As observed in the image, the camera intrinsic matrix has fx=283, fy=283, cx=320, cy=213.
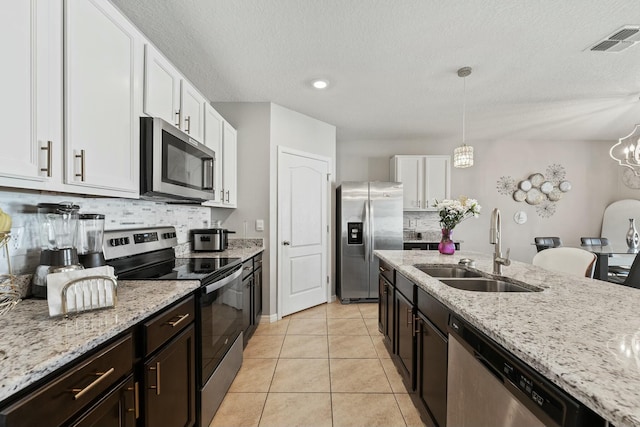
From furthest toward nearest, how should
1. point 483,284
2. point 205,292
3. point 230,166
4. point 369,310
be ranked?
point 369,310
point 230,166
point 483,284
point 205,292

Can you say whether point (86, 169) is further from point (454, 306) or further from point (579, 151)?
point (579, 151)

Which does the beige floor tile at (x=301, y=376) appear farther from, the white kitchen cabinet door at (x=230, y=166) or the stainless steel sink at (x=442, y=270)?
the white kitchen cabinet door at (x=230, y=166)

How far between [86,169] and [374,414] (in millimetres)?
2030

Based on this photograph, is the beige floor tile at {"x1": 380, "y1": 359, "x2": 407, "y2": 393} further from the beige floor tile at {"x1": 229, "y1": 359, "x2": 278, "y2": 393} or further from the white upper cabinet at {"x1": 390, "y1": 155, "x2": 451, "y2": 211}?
the white upper cabinet at {"x1": 390, "y1": 155, "x2": 451, "y2": 211}

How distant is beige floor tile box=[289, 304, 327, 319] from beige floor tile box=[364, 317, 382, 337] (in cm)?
52

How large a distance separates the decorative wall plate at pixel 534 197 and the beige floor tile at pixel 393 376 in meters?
4.41

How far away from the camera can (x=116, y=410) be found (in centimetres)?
91

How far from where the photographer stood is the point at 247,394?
195 centimetres

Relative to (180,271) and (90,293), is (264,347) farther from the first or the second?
(90,293)

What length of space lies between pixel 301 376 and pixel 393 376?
70cm

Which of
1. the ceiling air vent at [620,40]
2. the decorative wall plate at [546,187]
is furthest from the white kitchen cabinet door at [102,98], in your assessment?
the decorative wall plate at [546,187]

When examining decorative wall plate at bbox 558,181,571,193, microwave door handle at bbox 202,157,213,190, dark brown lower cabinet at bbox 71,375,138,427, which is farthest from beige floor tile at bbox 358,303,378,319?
decorative wall plate at bbox 558,181,571,193

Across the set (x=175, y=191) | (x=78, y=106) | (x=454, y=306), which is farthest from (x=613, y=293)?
(x=78, y=106)

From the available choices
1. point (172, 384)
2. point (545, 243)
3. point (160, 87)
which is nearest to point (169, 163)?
point (160, 87)
